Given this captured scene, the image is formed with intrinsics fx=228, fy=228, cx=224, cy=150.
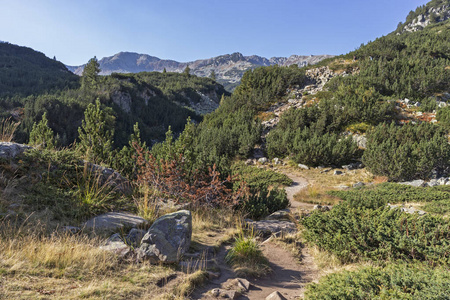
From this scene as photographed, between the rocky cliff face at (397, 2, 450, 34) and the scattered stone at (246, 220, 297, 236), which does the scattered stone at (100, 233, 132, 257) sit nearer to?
the scattered stone at (246, 220, 297, 236)

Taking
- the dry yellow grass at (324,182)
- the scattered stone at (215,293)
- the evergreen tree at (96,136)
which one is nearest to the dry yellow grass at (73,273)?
the scattered stone at (215,293)

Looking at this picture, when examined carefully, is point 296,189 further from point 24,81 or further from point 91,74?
point 24,81

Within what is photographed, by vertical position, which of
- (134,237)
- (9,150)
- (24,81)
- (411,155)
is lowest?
(134,237)

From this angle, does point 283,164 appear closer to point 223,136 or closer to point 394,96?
point 223,136

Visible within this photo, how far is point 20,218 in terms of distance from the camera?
3.46 metres

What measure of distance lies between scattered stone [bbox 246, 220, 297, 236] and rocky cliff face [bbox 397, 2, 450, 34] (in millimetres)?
89411

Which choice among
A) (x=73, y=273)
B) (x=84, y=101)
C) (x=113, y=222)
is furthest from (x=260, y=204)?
(x=84, y=101)

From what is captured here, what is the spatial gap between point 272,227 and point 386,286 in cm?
316

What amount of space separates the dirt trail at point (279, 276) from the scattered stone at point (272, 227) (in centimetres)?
47

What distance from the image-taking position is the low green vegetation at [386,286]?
2.01 metres

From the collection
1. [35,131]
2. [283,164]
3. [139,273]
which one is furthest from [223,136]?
[139,273]

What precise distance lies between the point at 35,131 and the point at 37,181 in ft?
22.6

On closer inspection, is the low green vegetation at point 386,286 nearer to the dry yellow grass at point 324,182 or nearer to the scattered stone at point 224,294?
the scattered stone at point 224,294

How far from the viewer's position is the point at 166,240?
11.1 feet
